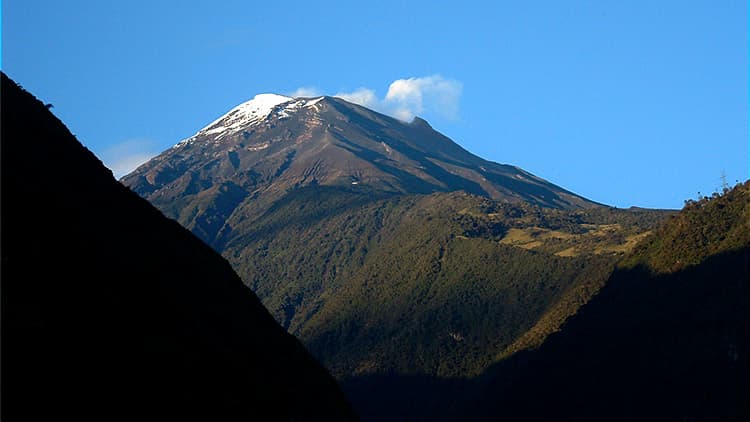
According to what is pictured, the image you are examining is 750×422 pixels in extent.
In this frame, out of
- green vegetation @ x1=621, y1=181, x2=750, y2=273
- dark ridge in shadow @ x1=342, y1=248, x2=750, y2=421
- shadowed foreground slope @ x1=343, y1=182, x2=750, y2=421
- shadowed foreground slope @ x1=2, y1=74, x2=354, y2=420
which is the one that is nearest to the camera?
shadowed foreground slope @ x1=2, y1=74, x2=354, y2=420

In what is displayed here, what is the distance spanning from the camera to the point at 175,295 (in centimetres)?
7969

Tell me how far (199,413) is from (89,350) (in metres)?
9.41

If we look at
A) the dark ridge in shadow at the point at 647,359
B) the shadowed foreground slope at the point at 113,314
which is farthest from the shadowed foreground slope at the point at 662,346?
the shadowed foreground slope at the point at 113,314

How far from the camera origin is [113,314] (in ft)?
199

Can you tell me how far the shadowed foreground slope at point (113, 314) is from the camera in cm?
4891

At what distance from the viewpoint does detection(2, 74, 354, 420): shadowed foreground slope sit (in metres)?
48.9

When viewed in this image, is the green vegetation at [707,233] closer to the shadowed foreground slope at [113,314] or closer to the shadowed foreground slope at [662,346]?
the shadowed foreground slope at [662,346]

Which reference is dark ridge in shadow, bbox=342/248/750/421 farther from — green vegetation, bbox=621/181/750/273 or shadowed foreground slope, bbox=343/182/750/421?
green vegetation, bbox=621/181/750/273

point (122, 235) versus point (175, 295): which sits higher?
point (122, 235)

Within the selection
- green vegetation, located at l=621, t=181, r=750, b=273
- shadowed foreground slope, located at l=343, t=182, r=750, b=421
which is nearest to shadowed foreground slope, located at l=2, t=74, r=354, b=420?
shadowed foreground slope, located at l=343, t=182, r=750, b=421

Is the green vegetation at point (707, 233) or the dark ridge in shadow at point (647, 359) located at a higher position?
the green vegetation at point (707, 233)

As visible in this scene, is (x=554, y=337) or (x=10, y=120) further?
(x=554, y=337)

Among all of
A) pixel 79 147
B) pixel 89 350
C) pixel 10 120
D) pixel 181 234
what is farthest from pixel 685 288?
pixel 89 350

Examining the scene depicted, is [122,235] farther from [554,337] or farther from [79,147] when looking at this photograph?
[554,337]
